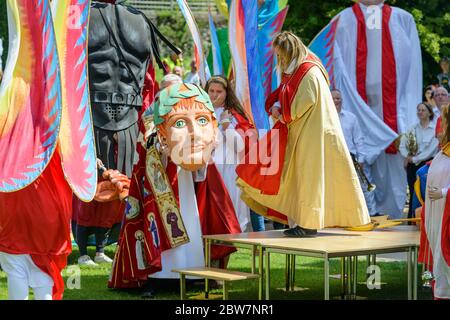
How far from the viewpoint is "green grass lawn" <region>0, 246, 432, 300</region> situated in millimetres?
6883


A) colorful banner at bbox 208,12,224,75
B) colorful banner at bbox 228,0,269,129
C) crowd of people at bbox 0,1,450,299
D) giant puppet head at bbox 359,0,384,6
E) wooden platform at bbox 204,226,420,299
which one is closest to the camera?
wooden platform at bbox 204,226,420,299

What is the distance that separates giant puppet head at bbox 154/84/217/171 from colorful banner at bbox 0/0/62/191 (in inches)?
62.2

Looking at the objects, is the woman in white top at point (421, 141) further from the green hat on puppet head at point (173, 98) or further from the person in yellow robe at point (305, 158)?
the green hat on puppet head at point (173, 98)

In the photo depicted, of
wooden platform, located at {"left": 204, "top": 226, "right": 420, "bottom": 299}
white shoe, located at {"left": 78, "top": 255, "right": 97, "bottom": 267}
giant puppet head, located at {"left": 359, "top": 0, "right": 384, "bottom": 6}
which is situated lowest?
white shoe, located at {"left": 78, "top": 255, "right": 97, "bottom": 267}

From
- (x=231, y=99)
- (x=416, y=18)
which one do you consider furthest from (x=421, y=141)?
(x=416, y=18)

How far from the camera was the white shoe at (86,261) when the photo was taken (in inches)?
317

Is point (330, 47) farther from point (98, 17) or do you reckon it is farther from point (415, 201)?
point (98, 17)

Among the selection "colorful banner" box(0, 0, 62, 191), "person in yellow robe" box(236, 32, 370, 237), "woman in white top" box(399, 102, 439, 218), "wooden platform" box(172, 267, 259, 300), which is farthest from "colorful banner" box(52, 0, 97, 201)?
"woman in white top" box(399, 102, 439, 218)

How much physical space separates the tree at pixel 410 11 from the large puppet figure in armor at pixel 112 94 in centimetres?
618

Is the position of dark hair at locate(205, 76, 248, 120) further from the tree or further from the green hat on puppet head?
the tree

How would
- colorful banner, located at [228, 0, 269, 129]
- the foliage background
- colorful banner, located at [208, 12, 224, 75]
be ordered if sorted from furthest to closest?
the foliage background
colorful banner, located at [208, 12, 224, 75]
colorful banner, located at [228, 0, 269, 129]

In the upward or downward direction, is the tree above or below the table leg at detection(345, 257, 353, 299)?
above

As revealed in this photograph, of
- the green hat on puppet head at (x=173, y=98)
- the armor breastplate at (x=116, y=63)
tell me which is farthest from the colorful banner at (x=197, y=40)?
the green hat on puppet head at (x=173, y=98)
